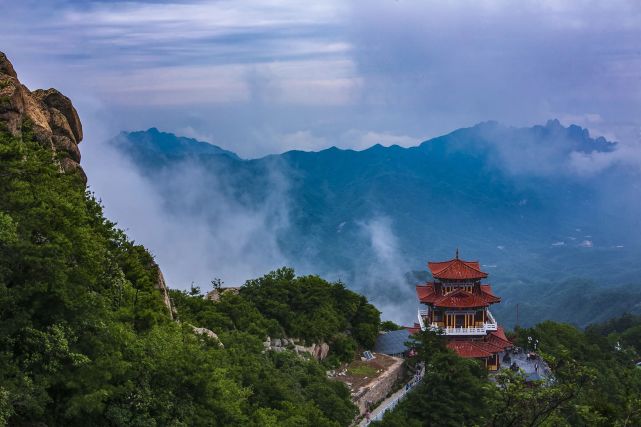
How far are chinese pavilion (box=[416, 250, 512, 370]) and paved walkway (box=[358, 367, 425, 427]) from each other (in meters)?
3.39

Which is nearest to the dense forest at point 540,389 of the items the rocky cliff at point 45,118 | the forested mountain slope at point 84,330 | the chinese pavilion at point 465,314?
the chinese pavilion at point 465,314

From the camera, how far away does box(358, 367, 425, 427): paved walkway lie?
27.2 meters

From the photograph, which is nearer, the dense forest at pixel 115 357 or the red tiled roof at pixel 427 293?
the dense forest at pixel 115 357

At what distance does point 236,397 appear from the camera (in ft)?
58.0

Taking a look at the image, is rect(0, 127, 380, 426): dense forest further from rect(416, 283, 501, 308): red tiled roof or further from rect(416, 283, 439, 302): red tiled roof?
rect(416, 283, 439, 302): red tiled roof

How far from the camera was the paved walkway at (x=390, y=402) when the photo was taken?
27.2 meters

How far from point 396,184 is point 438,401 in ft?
537

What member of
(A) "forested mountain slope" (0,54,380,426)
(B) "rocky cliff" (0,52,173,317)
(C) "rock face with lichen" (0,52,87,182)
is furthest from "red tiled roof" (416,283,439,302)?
(C) "rock face with lichen" (0,52,87,182)

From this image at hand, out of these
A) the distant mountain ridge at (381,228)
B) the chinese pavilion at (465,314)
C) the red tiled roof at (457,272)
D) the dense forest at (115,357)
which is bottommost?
the dense forest at (115,357)

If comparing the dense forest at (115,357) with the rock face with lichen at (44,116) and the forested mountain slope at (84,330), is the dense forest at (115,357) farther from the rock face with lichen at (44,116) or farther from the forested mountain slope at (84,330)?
the rock face with lichen at (44,116)

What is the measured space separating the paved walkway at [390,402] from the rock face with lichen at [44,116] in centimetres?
1477

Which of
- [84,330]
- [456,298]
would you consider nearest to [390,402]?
[456,298]

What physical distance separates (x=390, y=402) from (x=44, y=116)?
61.1 feet

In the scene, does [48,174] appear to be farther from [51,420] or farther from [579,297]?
[579,297]
